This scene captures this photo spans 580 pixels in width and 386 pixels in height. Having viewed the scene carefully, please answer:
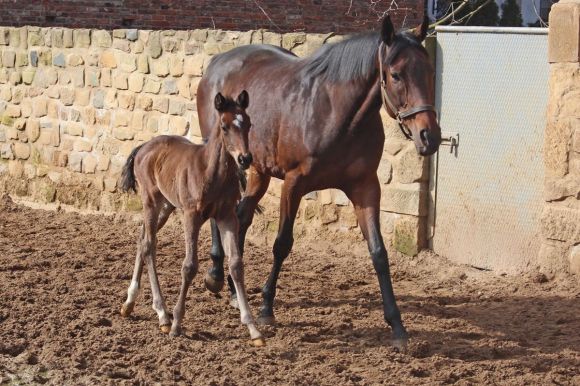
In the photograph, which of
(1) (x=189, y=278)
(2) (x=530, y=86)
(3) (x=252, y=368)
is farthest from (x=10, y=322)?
(2) (x=530, y=86)

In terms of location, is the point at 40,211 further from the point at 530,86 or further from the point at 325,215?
the point at 530,86

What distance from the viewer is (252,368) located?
633 cm

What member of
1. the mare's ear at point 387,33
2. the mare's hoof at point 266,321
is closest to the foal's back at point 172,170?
the mare's hoof at point 266,321

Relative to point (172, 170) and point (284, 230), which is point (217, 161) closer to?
point (172, 170)

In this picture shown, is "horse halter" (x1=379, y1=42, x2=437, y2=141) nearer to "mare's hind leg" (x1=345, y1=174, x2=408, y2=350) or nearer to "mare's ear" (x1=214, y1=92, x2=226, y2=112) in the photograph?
"mare's hind leg" (x1=345, y1=174, x2=408, y2=350)

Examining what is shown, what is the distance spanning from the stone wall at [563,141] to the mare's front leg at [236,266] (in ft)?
9.46

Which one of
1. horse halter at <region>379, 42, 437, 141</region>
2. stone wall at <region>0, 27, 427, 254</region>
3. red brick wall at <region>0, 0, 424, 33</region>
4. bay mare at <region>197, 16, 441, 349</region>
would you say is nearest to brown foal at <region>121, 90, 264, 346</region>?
bay mare at <region>197, 16, 441, 349</region>

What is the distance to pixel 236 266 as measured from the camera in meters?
6.85

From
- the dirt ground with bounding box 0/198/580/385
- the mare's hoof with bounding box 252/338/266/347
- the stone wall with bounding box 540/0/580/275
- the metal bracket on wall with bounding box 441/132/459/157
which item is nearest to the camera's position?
the dirt ground with bounding box 0/198/580/385

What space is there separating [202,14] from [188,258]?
32.7 feet

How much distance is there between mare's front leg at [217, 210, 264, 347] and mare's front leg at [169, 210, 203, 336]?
170mm

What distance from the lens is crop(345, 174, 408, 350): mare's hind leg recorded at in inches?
271

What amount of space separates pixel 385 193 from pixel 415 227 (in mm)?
403

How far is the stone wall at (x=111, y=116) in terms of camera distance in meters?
9.55
